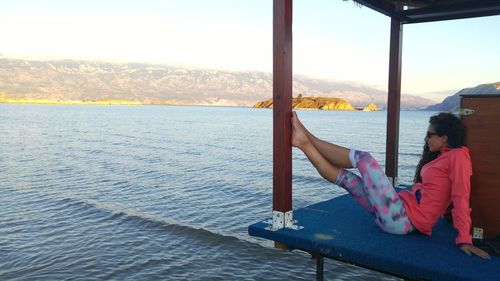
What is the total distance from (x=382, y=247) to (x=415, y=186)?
2.71 ft

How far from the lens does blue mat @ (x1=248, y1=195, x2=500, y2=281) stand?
3381mm

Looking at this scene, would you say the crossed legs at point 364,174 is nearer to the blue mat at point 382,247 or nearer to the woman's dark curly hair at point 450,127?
the blue mat at point 382,247

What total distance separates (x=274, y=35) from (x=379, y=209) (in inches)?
77.3

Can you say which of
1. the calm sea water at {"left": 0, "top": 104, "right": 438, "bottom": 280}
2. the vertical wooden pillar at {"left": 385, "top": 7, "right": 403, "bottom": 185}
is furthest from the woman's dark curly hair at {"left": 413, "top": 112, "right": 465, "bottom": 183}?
the calm sea water at {"left": 0, "top": 104, "right": 438, "bottom": 280}

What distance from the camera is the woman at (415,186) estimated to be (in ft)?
13.1

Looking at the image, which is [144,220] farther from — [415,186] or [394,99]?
[415,186]

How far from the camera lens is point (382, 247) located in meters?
3.86

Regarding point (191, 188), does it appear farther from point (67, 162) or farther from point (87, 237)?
point (67, 162)

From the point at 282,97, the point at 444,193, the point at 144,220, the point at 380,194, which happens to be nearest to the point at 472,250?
the point at 444,193

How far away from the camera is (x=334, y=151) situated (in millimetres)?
4219

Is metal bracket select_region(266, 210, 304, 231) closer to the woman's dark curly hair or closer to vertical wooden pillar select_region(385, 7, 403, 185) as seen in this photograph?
the woman's dark curly hair

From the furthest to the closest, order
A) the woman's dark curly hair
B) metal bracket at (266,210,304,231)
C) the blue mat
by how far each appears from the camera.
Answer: metal bracket at (266,210,304,231), the woman's dark curly hair, the blue mat

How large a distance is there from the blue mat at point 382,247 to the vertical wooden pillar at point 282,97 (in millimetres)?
434

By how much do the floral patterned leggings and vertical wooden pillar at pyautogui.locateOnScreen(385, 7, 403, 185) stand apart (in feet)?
10.7
